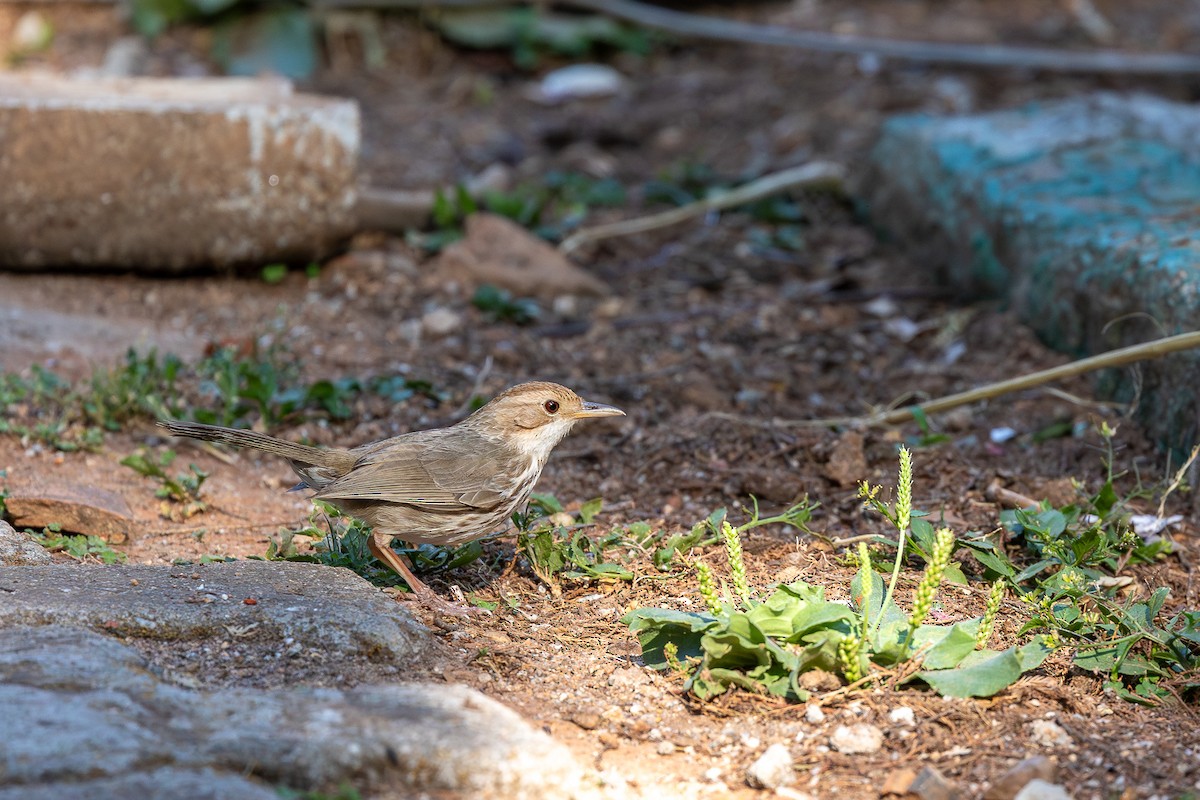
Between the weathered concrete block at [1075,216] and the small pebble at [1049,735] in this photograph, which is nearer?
the small pebble at [1049,735]

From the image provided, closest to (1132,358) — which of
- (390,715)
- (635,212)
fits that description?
(390,715)

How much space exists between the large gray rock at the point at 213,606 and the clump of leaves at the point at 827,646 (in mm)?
753

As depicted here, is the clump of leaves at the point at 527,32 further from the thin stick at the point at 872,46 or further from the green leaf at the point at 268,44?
the green leaf at the point at 268,44

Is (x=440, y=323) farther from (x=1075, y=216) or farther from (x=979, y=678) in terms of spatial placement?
(x=979, y=678)

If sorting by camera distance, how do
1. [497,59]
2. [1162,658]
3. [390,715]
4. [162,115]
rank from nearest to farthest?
[390,715], [1162,658], [162,115], [497,59]

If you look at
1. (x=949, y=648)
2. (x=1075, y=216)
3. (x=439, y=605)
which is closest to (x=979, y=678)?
(x=949, y=648)

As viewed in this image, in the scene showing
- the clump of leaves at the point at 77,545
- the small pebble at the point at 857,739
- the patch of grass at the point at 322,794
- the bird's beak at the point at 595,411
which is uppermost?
the patch of grass at the point at 322,794

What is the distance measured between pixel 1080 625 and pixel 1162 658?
239mm

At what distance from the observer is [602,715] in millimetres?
3402

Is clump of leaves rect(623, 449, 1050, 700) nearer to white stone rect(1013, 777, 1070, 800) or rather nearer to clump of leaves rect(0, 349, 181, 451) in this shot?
white stone rect(1013, 777, 1070, 800)

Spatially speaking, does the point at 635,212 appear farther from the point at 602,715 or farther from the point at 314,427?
the point at 602,715

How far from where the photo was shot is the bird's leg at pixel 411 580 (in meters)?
3.96

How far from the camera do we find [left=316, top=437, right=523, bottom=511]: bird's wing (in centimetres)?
408

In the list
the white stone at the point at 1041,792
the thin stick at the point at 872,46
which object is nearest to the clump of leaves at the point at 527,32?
the thin stick at the point at 872,46
